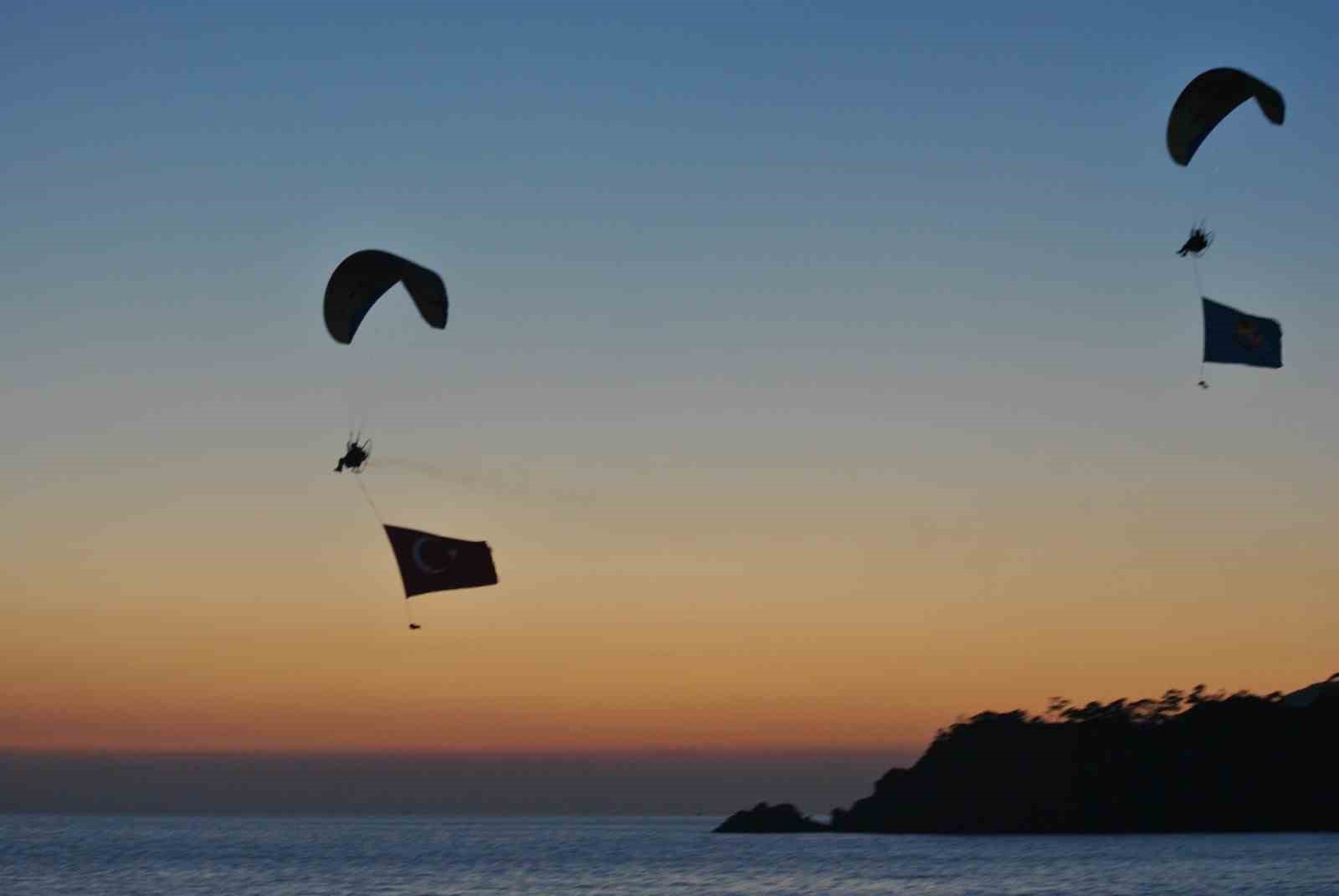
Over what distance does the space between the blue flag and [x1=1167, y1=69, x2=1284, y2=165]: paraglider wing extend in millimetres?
3420

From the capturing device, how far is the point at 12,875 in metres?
124

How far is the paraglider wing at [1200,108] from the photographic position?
3656 cm

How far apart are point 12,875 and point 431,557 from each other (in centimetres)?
10384

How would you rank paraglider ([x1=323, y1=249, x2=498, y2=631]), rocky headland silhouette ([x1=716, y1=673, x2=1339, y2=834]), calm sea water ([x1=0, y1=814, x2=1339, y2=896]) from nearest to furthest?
paraglider ([x1=323, y1=249, x2=498, y2=631]) < calm sea water ([x1=0, y1=814, x2=1339, y2=896]) < rocky headland silhouette ([x1=716, y1=673, x2=1339, y2=834])

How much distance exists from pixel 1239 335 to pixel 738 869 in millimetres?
103936

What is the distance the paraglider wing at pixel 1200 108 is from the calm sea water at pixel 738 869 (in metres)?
64.2

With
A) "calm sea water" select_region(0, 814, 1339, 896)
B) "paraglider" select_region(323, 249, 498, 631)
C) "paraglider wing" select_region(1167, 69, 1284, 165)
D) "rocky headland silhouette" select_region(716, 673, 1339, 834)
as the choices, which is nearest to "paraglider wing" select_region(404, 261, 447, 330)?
"paraglider" select_region(323, 249, 498, 631)

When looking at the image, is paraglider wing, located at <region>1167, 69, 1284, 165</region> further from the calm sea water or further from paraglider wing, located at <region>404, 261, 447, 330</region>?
the calm sea water

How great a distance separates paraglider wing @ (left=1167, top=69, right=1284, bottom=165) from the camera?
36562 mm

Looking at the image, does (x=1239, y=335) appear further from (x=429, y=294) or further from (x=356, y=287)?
(x=356, y=287)

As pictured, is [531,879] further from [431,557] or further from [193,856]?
[431,557]

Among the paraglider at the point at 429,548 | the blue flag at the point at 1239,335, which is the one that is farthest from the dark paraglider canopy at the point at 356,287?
the blue flag at the point at 1239,335

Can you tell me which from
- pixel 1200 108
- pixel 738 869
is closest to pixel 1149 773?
pixel 738 869

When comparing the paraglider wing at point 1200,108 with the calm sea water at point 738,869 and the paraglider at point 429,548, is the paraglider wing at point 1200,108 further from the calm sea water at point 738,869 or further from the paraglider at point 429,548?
the calm sea water at point 738,869
